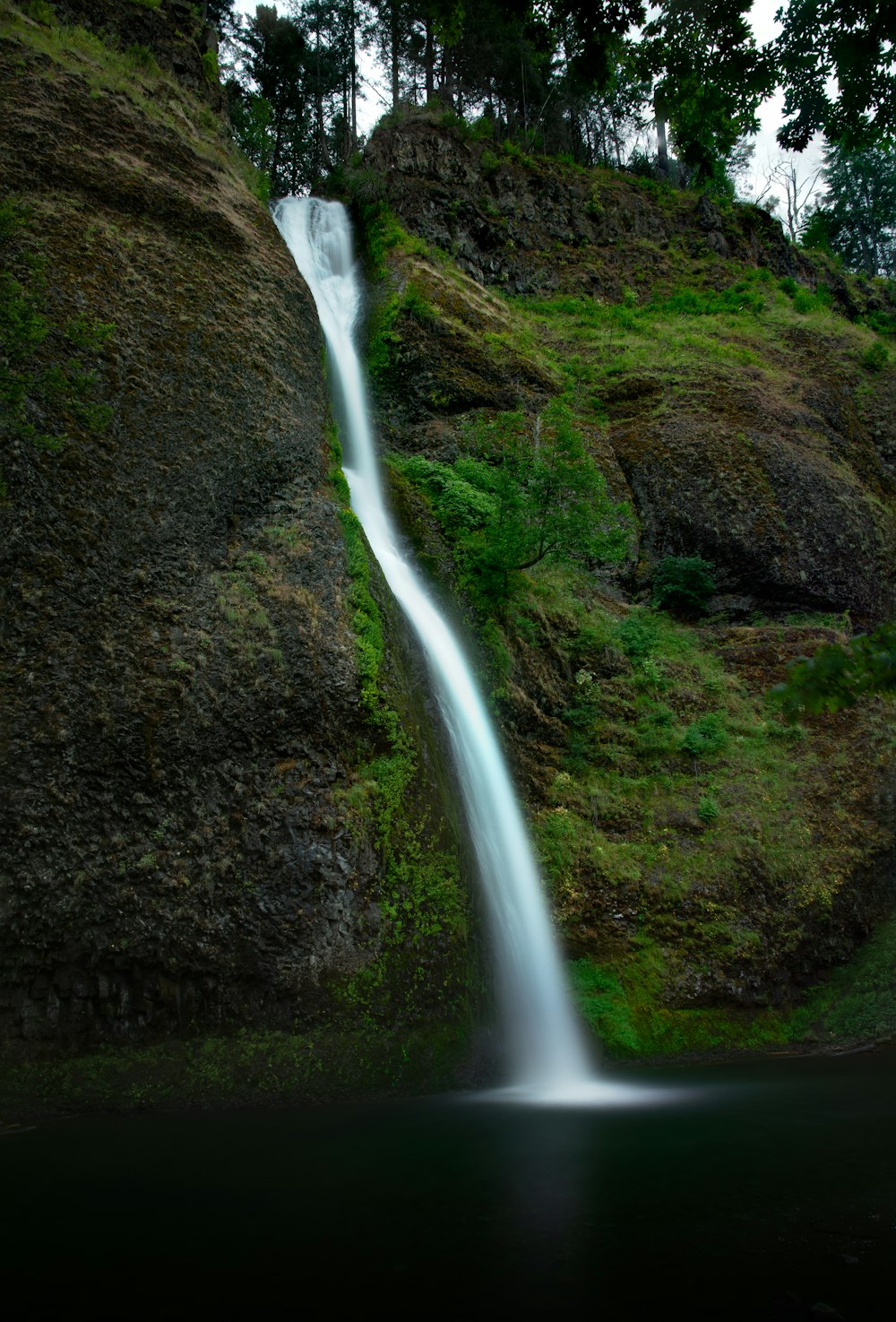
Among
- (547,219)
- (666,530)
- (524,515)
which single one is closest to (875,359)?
(666,530)

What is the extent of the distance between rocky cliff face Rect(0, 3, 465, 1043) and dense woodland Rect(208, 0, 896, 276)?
478 centimetres

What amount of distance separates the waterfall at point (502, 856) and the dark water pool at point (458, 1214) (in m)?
1.92

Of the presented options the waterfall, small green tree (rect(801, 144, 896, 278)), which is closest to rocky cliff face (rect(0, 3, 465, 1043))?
the waterfall

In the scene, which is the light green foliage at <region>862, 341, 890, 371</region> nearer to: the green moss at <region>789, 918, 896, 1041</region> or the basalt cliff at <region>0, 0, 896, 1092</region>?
the basalt cliff at <region>0, 0, 896, 1092</region>

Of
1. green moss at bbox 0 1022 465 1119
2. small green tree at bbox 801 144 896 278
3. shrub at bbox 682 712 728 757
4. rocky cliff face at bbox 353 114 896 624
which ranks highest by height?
small green tree at bbox 801 144 896 278

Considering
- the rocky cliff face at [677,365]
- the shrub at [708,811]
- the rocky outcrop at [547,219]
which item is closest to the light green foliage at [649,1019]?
the shrub at [708,811]

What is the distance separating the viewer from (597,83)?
424 centimetres

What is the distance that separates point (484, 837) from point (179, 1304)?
654cm

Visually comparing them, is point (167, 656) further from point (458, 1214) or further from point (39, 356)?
point (458, 1214)

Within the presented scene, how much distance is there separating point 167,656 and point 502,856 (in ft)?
14.8

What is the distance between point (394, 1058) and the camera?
724 cm

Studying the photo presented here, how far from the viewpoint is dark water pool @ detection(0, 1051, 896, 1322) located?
318 centimetres

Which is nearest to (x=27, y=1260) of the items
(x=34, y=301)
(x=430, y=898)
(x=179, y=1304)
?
(x=179, y=1304)

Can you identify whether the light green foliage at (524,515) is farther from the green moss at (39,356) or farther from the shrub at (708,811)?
the green moss at (39,356)
